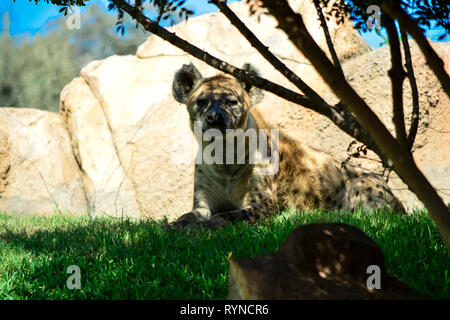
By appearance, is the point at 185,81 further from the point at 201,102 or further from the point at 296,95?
the point at 296,95

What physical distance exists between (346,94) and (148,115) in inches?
236

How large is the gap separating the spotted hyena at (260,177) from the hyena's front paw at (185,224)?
0.36 meters

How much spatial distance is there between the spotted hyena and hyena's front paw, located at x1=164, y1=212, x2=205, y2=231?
0.36m

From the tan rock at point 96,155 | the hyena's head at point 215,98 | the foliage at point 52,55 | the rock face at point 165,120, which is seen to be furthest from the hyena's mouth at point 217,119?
the foliage at point 52,55

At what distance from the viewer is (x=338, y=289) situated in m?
1.89

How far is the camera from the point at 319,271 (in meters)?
2.04

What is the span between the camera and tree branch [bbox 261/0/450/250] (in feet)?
5.79

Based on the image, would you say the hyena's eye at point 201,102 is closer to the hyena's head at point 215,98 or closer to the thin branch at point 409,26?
the hyena's head at point 215,98

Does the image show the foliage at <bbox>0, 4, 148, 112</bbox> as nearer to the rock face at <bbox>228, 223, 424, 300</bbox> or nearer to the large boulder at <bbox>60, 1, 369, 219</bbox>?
the large boulder at <bbox>60, 1, 369, 219</bbox>

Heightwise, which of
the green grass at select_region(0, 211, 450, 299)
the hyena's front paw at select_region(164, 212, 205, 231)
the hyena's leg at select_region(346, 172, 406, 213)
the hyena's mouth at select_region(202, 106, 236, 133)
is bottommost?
the green grass at select_region(0, 211, 450, 299)

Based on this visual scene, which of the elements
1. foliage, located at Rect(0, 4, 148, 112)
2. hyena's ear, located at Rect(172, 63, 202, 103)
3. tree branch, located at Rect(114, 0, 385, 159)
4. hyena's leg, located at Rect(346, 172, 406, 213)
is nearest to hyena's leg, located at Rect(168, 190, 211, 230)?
hyena's ear, located at Rect(172, 63, 202, 103)

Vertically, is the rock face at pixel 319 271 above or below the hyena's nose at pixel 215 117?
below

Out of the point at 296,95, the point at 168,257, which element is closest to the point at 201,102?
the point at 168,257

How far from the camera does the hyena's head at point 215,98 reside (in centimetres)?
463
